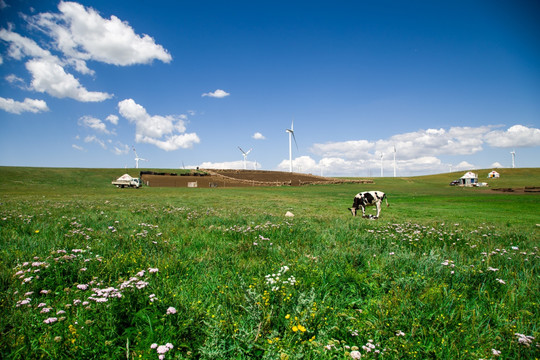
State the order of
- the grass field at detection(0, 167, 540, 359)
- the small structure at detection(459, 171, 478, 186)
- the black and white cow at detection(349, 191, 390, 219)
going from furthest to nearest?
the small structure at detection(459, 171, 478, 186) → the black and white cow at detection(349, 191, 390, 219) → the grass field at detection(0, 167, 540, 359)

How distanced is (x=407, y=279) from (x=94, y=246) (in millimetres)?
→ 8014

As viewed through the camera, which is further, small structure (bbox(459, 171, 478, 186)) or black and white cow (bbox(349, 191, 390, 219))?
small structure (bbox(459, 171, 478, 186))

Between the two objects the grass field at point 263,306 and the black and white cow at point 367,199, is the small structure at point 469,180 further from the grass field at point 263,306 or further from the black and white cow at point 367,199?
the grass field at point 263,306

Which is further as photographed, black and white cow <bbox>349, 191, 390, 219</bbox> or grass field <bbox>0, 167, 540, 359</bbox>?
black and white cow <bbox>349, 191, 390, 219</bbox>

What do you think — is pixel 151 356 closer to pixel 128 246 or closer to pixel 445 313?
pixel 445 313

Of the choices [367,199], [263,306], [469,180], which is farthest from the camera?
[469,180]

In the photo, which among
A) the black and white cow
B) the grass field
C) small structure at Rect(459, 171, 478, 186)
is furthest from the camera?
small structure at Rect(459, 171, 478, 186)

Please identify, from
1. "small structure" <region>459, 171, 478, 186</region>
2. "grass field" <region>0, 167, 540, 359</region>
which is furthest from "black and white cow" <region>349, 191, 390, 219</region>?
"small structure" <region>459, 171, 478, 186</region>

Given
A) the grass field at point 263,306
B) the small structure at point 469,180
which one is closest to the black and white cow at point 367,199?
the grass field at point 263,306

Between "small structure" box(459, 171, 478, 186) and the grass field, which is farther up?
the grass field

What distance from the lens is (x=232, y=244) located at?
8.82m

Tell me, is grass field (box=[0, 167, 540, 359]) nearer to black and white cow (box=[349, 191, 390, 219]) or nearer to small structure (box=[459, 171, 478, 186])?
black and white cow (box=[349, 191, 390, 219])

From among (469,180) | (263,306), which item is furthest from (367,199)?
(469,180)

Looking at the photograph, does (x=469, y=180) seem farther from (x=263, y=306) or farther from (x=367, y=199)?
(x=263, y=306)
